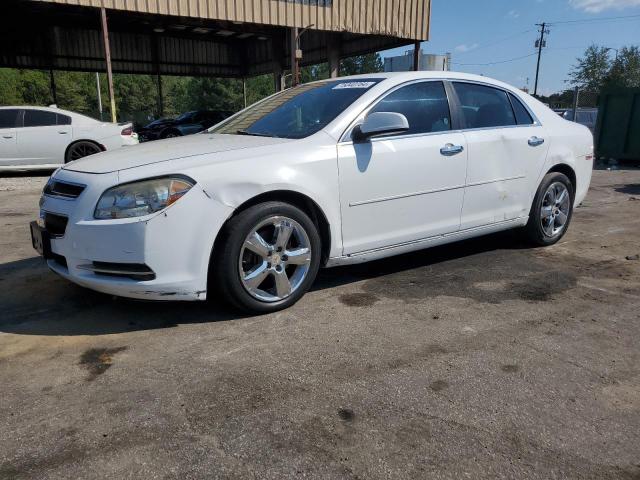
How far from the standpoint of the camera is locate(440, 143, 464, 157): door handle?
3955 millimetres

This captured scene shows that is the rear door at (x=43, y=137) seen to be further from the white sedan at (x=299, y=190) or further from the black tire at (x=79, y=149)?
the white sedan at (x=299, y=190)

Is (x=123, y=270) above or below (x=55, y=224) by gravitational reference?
below

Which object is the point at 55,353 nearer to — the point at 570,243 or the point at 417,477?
the point at 417,477

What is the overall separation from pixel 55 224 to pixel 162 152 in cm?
77

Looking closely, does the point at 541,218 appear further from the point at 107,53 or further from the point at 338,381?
the point at 107,53

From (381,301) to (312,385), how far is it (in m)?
1.25

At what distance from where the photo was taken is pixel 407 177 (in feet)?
12.4

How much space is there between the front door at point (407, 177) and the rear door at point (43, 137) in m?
8.81

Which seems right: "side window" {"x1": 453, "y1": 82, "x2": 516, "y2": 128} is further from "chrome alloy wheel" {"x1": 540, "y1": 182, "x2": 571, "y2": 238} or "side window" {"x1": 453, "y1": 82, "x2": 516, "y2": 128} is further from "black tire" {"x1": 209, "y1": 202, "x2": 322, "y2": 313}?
"black tire" {"x1": 209, "y1": 202, "x2": 322, "y2": 313}

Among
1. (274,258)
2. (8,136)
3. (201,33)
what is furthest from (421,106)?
(201,33)

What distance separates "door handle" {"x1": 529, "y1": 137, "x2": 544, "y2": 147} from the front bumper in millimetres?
2957

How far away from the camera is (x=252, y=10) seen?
13.8m

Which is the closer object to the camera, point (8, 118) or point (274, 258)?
point (274, 258)

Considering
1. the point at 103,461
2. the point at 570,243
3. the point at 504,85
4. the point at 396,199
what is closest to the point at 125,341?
the point at 103,461
